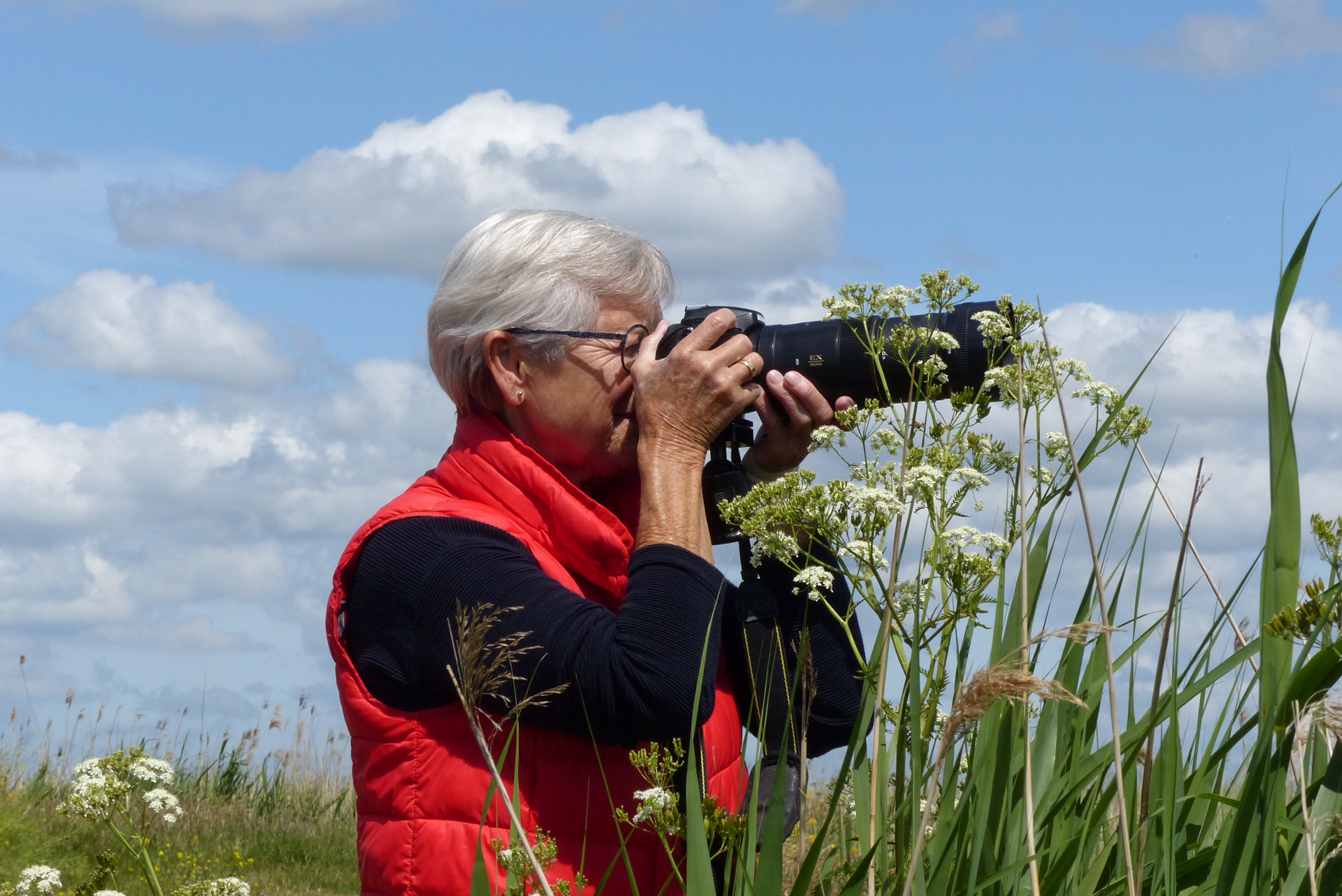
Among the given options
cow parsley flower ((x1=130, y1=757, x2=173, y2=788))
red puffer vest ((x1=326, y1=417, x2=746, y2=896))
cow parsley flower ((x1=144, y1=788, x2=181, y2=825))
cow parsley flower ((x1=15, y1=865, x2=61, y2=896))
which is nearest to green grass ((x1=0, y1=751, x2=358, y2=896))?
cow parsley flower ((x1=15, y1=865, x2=61, y2=896))

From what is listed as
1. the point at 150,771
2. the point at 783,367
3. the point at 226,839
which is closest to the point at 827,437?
the point at 783,367

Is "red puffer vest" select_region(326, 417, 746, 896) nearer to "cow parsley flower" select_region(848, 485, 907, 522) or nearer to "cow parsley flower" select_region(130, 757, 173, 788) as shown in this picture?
"cow parsley flower" select_region(130, 757, 173, 788)

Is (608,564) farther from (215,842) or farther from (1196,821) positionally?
(215,842)

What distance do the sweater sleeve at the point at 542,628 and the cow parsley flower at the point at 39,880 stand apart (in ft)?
2.45

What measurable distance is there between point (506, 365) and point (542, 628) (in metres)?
0.69

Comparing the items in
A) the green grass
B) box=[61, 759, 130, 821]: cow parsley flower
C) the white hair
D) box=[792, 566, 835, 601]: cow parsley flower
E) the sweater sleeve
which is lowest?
the green grass

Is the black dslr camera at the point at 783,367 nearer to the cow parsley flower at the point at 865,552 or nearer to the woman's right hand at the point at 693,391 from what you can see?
the woman's right hand at the point at 693,391

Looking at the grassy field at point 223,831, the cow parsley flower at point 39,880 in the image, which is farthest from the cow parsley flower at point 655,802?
the grassy field at point 223,831

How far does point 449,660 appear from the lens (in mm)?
2055

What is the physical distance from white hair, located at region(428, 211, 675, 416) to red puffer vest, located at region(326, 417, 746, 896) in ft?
1.05

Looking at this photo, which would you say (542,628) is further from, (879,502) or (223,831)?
(223,831)

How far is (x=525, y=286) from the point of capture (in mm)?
2488

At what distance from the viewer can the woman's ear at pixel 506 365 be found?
249cm

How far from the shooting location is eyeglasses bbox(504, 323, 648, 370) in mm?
2482
